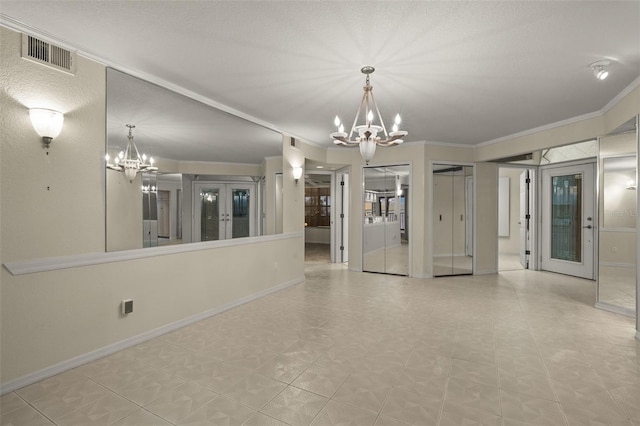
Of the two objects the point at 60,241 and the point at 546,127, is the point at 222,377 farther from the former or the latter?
the point at 546,127

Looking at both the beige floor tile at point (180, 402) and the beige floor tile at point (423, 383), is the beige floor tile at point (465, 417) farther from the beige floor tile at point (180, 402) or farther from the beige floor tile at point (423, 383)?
the beige floor tile at point (180, 402)

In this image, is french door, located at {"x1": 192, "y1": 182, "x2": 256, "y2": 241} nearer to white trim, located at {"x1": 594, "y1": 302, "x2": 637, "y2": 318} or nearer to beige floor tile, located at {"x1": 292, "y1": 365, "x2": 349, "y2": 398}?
beige floor tile, located at {"x1": 292, "y1": 365, "x2": 349, "y2": 398}

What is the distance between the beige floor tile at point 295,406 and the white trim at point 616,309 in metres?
4.12

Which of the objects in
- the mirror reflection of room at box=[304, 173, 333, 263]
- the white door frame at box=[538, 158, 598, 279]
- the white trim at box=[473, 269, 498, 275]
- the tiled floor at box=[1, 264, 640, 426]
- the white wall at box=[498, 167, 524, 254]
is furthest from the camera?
the mirror reflection of room at box=[304, 173, 333, 263]

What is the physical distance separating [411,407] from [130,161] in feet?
10.4

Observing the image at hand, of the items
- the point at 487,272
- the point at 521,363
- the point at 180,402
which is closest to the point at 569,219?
the point at 487,272

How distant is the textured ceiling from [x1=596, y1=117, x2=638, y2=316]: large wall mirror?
23.3 inches

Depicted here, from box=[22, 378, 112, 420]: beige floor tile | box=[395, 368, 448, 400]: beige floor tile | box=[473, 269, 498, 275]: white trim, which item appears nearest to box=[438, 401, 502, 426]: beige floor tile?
box=[395, 368, 448, 400]: beige floor tile

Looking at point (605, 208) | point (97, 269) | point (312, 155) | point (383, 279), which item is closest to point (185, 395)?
point (97, 269)

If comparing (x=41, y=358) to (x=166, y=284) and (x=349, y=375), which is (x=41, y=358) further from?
(x=349, y=375)

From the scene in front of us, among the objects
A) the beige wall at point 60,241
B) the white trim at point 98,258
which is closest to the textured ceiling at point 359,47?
the beige wall at point 60,241

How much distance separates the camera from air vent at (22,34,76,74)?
92.7 inches

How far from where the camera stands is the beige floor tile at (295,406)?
197cm

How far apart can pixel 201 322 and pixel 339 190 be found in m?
4.94
